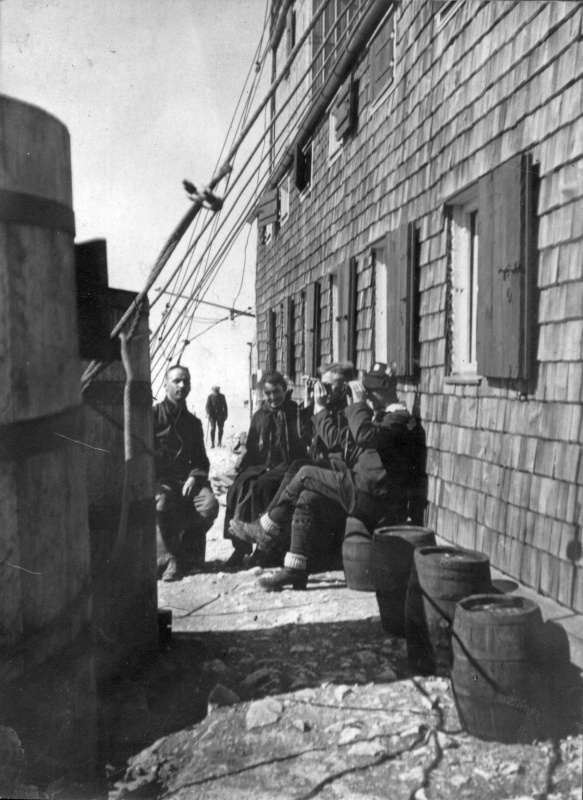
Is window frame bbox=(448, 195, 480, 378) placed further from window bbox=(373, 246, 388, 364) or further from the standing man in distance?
the standing man in distance

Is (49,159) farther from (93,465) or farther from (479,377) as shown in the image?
(479,377)

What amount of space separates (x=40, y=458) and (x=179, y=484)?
3.97 metres

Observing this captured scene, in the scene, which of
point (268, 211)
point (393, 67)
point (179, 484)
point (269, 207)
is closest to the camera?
point (179, 484)

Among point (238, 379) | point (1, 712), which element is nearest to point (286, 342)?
point (238, 379)

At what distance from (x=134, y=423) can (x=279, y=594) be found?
90.5 inches

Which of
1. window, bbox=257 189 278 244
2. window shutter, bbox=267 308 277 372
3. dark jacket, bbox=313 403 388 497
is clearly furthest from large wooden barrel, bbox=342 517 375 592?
window shutter, bbox=267 308 277 372

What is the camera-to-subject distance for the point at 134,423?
148 inches

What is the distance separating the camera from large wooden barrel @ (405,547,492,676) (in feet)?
12.2

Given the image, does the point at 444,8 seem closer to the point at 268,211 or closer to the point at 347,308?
the point at 347,308

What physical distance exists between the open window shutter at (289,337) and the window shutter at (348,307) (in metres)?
3.64

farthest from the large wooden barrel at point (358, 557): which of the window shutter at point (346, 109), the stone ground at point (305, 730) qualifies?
the window shutter at point (346, 109)

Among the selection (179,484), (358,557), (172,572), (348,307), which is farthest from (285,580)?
(348,307)

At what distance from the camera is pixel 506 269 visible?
180 inches

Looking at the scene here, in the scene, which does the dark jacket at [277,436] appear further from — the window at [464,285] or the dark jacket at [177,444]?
the window at [464,285]
